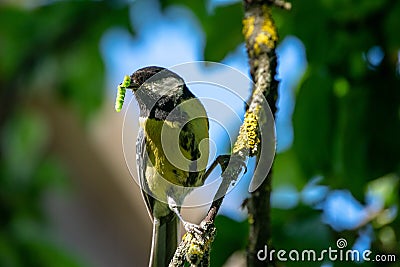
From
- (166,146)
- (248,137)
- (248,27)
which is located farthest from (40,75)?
(248,137)

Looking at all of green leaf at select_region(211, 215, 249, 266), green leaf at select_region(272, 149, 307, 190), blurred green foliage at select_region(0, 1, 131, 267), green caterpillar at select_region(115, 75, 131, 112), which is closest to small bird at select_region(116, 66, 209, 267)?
green caterpillar at select_region(115, 75, 131, 112)

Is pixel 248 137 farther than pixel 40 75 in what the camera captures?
No

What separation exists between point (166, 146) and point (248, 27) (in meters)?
0.22

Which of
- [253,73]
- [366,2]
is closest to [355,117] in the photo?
[366,2]

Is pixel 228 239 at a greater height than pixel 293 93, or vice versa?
pixel 293 93

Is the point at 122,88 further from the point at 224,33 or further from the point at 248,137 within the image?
the point at 224,33

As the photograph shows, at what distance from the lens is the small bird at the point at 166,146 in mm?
742

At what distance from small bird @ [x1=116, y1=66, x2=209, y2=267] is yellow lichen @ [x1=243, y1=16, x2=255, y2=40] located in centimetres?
19

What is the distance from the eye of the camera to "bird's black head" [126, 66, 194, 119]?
74cm

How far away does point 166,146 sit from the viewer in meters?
0.80

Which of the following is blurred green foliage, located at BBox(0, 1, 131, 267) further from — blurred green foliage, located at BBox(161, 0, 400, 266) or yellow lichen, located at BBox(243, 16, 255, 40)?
yellow lichen, located at BBox(243, 16, 255, 40)

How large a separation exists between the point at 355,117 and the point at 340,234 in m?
0.21

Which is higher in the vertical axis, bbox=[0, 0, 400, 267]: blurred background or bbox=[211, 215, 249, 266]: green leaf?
bbox=[0, 0, 400, 267]: blurred background

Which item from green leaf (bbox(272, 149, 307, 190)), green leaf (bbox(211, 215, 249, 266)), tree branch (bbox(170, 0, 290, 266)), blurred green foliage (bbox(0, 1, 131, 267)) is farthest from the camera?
blurred green foliage (bbox(0, 1, 131, 267))
